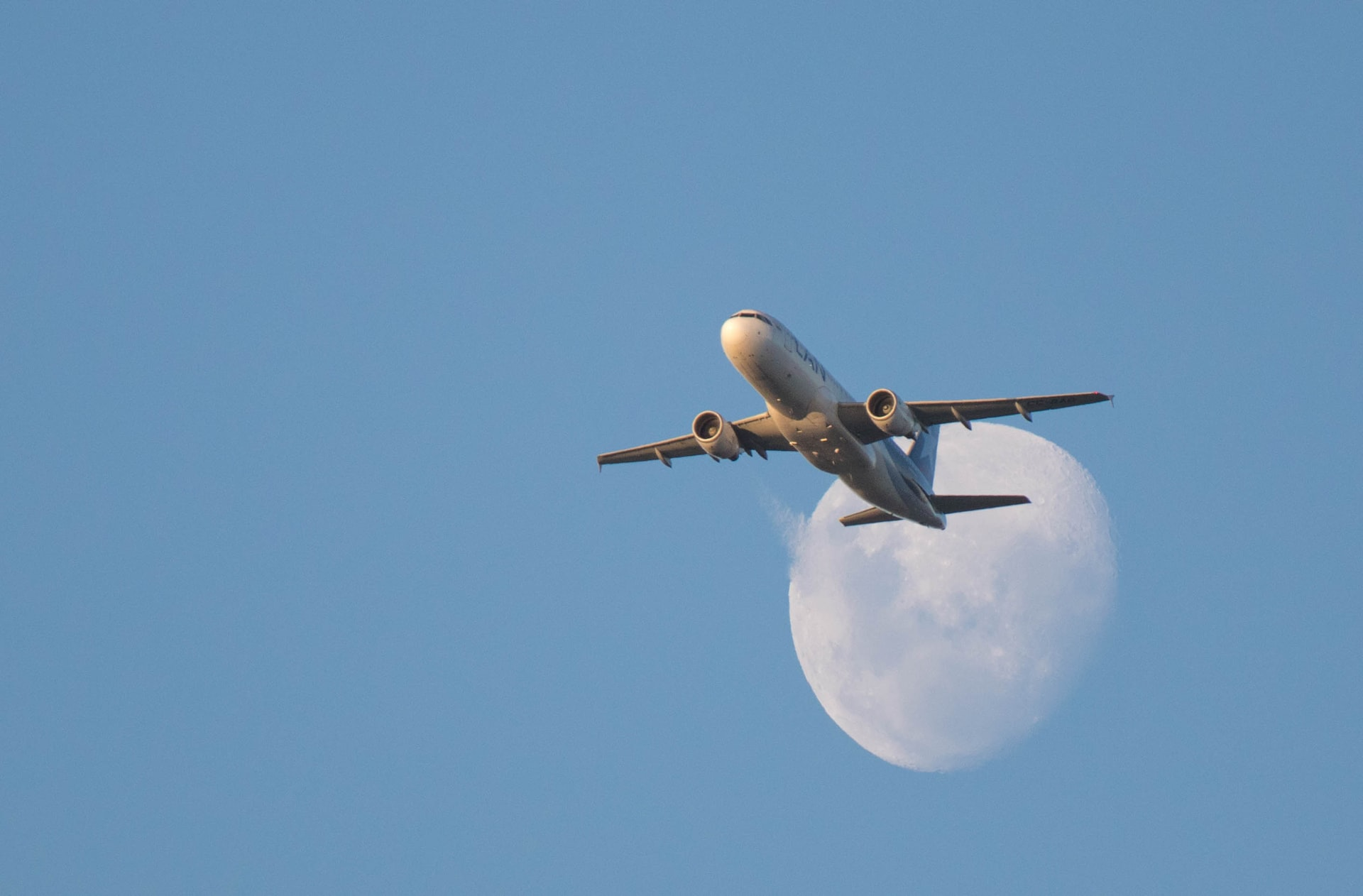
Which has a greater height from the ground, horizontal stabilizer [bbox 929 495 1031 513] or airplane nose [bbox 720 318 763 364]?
airplane nose [bbox 720 318 763 364]

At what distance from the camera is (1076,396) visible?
57.2 metres

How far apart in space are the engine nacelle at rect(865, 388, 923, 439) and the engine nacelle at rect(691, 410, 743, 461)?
18.2ft

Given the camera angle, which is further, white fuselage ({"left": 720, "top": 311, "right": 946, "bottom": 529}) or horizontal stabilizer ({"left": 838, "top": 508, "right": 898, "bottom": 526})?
horizontal stabilizer ({"left": 838, "top": 508, "right": 898, "bottom": 526})

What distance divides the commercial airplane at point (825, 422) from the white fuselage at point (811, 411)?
39mm

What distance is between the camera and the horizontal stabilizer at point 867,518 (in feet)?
226

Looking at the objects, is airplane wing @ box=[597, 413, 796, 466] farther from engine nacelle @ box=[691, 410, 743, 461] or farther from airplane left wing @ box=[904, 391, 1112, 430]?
airplane left wing @ box=[904, 391, 1112, 430]

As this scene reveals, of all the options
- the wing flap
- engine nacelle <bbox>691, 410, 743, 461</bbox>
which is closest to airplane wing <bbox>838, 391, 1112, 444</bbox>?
the wing flap

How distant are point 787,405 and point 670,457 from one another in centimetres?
980

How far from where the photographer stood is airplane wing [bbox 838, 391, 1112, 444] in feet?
190

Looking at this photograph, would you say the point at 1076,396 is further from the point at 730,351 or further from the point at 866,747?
the point at 866,747

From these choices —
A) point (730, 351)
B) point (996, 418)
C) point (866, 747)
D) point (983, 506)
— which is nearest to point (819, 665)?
point (866, 747)

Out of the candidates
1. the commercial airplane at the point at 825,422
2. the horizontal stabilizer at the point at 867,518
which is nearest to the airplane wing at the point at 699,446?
the commercial airplane at the point at 825,422

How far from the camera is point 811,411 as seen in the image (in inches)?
2292

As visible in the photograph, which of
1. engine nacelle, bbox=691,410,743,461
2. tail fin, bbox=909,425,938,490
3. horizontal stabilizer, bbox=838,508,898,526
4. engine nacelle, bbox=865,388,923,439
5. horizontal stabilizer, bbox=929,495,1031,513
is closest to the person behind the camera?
engine nacelle, bbox=865,388,923,439
